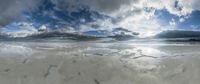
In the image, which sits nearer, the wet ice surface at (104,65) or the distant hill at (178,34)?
the wet ice surface at (104,65)

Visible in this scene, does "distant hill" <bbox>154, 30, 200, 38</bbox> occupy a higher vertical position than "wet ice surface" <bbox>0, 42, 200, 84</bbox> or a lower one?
higher

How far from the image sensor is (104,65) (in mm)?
4098

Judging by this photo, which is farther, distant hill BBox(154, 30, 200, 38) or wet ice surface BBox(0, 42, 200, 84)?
distant hill BBox(154, 30, 200, 38)

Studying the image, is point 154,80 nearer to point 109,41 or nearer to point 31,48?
point 109,41

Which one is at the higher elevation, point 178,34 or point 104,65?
point 178,34

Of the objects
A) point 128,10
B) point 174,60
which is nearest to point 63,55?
point 128,10

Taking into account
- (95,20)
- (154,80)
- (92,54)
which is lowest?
(154,80)

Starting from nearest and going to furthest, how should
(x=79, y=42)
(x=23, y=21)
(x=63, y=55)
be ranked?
(x=63, y=55)
(x=23, y=21)
(x=79, y=42)

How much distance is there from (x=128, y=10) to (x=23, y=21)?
2.08 meters

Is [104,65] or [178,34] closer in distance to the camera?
[104,65]

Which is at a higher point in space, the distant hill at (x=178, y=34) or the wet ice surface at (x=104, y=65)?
the distant hill at (x=178, y=34)

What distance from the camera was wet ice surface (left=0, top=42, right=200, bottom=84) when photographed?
3.76m

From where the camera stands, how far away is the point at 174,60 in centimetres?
417

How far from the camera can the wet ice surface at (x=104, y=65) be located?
148 inches
